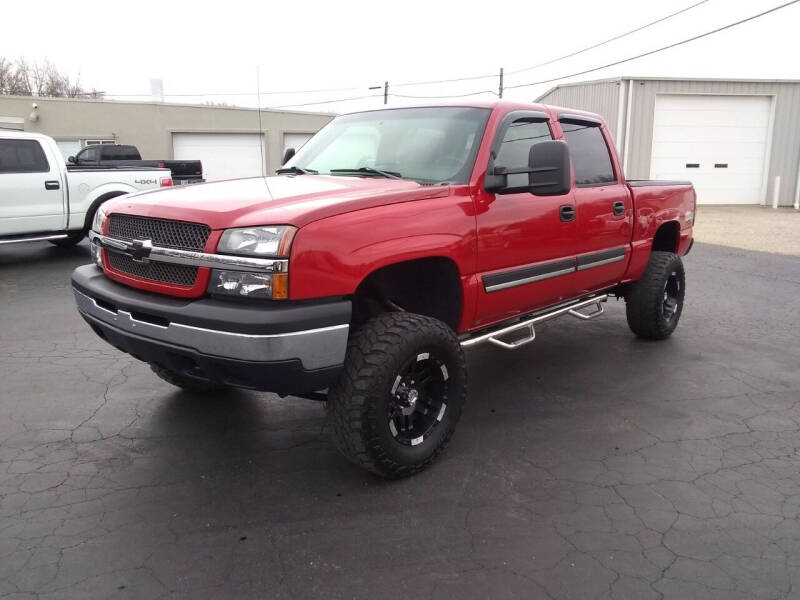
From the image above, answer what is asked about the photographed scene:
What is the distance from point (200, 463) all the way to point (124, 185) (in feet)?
27.0

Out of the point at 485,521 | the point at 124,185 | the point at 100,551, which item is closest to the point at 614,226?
the point at 485,521

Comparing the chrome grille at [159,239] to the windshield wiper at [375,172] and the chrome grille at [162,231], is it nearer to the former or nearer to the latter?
the chrome grille at [162,231]

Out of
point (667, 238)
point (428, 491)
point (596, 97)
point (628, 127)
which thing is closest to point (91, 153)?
point (596, 97)

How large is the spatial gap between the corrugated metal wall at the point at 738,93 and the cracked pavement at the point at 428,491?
16630 millimetres

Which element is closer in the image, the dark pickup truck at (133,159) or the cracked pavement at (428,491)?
the cracked pavement at (428,491)

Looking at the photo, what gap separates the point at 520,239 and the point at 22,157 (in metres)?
8.59

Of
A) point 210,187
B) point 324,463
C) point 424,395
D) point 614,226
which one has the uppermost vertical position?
point 210,187

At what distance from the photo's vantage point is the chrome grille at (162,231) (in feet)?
9.80

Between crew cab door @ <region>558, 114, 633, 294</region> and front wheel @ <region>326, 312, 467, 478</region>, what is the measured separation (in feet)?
5.29

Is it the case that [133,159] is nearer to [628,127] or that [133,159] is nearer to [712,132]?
[628,127]

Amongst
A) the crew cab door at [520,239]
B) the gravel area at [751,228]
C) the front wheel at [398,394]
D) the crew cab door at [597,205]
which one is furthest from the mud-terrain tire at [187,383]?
the gravel area at [751,228]

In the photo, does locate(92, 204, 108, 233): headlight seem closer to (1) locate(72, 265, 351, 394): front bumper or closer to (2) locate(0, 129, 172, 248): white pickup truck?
(1) locate(72, 265, 351, 394): front bumper

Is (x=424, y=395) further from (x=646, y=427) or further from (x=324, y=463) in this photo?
(x=646, y=427)

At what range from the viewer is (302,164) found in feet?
14.8
